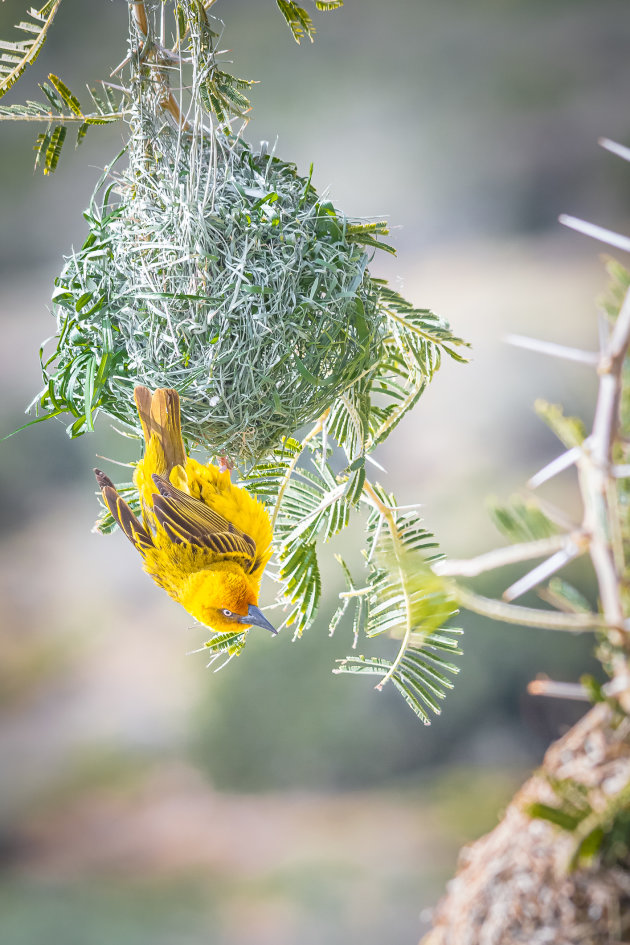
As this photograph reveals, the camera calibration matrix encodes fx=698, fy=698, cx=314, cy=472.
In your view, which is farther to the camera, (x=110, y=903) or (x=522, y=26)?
(x=110, y=903)

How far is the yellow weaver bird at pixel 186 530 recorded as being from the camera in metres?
0.87

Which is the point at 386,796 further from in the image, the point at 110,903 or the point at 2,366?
the point at 2,366

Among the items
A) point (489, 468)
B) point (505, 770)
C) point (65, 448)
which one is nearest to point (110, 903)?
point (505, 770)

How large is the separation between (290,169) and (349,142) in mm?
1289

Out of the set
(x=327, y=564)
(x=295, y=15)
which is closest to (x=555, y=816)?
(x=295, y=15)

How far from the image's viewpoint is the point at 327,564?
209cm

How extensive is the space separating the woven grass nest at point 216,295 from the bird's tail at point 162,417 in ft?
0.07

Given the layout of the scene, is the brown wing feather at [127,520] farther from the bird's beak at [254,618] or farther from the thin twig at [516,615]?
the thin twig at [516,615]

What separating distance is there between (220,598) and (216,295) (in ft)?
1.23

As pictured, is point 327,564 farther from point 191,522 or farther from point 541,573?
point 541,573

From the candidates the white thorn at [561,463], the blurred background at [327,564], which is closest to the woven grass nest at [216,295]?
the white thorn at [561,463]

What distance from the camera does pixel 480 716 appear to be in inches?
79.2

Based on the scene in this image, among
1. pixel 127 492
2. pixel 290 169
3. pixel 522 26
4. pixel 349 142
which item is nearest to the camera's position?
pixel 290 169

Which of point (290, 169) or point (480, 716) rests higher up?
point (290, 169)
